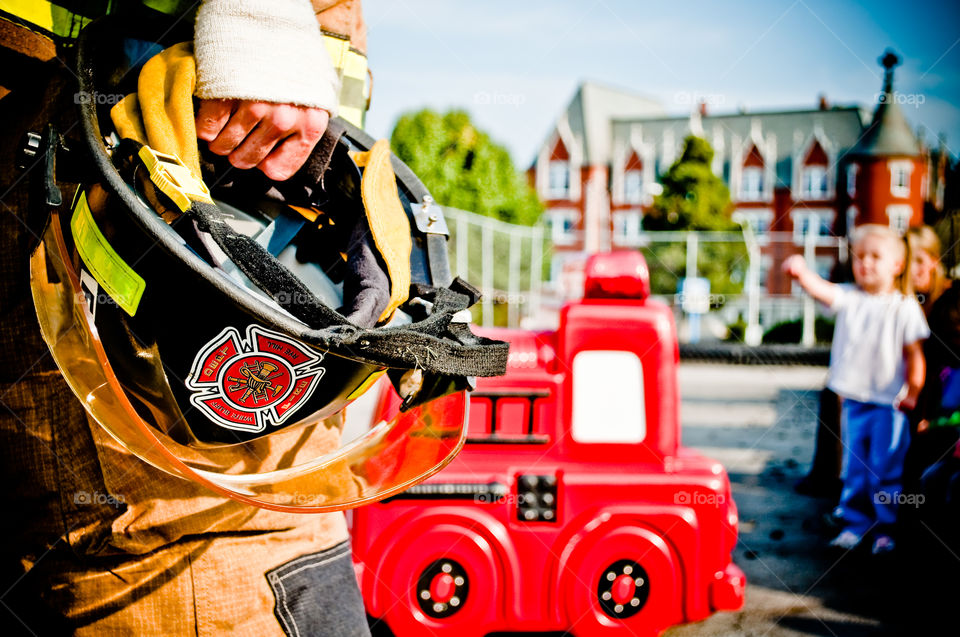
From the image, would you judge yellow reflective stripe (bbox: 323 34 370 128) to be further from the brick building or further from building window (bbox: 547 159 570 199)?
building window (bbox: 547 159 570 199)

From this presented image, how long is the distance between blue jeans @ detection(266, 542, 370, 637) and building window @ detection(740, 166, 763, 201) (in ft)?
135

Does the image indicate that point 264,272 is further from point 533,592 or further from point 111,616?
point 533,592

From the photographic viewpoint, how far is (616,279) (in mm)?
2293

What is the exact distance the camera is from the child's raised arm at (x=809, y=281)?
3357 mm

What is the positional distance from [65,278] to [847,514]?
3.69 m

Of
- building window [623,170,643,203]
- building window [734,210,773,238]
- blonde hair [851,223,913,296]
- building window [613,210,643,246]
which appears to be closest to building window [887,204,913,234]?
building window [734,210,773,238]

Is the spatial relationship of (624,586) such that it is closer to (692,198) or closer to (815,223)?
(692,198)

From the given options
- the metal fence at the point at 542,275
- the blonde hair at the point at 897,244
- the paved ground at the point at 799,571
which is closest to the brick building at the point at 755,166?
the metal fence at the point at 542,275

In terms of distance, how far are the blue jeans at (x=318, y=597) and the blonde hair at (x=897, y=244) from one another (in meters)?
3.45

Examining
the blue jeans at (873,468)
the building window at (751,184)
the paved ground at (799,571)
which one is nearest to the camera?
the paved ground at (799,571)

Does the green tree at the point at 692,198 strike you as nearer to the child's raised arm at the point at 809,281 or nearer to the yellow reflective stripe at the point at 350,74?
the child's raised arm at the point at 809,281

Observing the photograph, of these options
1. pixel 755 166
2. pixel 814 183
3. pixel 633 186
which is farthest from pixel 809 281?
pixel 814 183

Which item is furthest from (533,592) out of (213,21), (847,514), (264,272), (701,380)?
(701,380)

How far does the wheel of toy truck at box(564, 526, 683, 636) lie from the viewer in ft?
6.90
